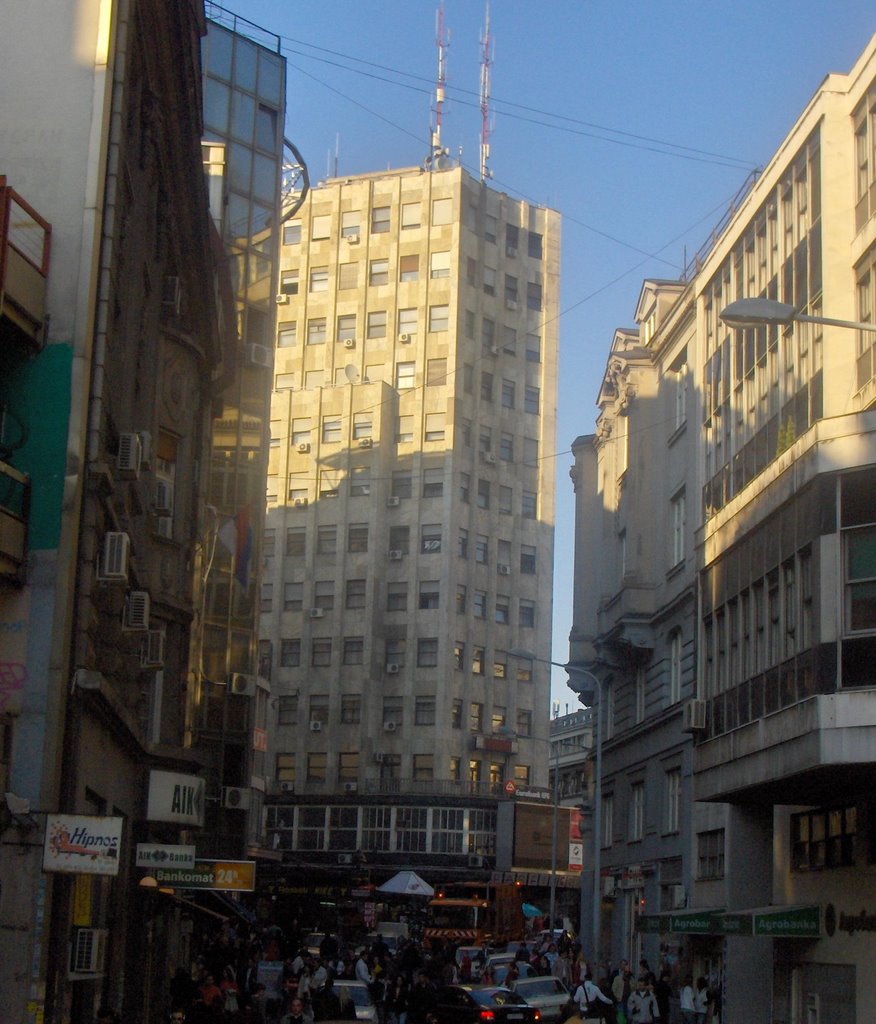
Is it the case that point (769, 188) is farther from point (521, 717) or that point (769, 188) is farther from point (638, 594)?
point (521, 717)

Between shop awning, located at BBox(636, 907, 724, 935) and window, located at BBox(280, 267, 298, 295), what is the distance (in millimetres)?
55925

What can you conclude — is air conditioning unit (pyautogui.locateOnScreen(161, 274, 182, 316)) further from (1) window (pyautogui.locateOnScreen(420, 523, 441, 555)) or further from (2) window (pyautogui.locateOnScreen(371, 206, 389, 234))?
(2) window (pyautogui.locateOnScreen(371, 206, 389, 234))

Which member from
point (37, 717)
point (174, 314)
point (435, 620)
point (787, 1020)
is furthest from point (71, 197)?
point (435, 620)

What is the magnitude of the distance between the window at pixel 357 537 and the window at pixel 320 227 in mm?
16448

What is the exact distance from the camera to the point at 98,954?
853 inches

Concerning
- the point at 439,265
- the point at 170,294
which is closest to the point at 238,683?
the point at 170,294

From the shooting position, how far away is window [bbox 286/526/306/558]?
8331 centimetres

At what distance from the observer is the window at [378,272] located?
8525 cm

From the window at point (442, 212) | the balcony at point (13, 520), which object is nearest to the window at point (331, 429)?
the window at point (442, 212)

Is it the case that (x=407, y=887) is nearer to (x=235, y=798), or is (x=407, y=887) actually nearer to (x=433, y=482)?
(x=235, y=798)

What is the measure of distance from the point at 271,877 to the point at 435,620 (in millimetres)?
15875

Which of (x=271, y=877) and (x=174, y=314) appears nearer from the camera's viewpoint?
(x=174, y=314)

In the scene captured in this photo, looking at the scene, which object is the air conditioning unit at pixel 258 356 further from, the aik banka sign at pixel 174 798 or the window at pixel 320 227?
the window at pixel 320 227

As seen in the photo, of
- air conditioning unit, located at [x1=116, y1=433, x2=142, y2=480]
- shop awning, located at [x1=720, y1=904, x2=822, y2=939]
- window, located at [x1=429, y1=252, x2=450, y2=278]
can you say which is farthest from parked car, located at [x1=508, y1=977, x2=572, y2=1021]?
window, located at [x1=429, y1=252, x2=450, y2=278]
